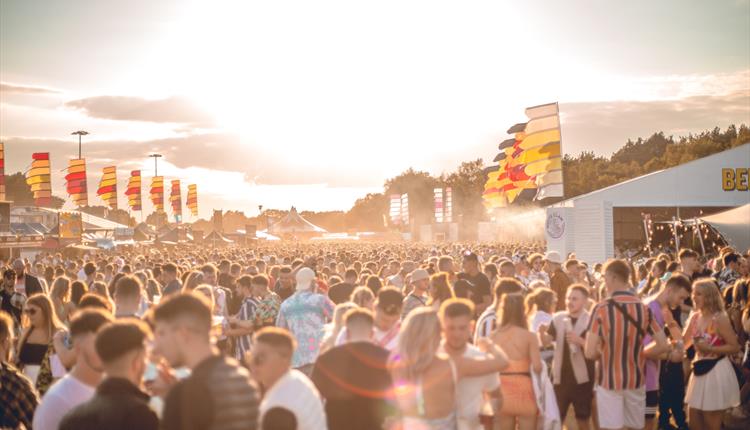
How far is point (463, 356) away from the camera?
5.00 meters

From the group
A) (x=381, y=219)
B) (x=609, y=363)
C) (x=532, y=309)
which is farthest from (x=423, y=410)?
(x=381, y=219)

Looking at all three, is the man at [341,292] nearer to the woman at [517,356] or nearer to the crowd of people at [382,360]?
the crowd of people at [382,360]

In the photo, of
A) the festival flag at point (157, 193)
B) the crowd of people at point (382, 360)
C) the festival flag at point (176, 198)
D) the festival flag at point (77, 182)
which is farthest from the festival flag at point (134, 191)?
the crowd of people at point (382, 360)

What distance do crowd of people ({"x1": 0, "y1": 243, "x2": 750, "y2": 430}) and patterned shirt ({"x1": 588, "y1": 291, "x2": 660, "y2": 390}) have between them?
0.01 meters

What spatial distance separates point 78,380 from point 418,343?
2159mm

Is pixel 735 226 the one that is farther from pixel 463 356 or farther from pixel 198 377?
pixel 198 377

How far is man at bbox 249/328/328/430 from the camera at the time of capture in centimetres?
377

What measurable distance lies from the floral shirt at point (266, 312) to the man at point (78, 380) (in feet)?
15.3

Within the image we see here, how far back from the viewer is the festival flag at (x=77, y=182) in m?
38.7

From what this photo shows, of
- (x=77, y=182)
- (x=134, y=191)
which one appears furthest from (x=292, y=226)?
(x=77, y=182)

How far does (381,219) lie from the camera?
168125mm

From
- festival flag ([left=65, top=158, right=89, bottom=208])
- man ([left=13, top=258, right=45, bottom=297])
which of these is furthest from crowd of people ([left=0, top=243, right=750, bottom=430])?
festival flag ([left=65, top=158, right=89, bottom=208])

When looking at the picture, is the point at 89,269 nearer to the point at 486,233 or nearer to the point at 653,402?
the point at 653,402

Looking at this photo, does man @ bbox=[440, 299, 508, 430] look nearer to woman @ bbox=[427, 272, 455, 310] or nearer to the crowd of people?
the crowd of people
